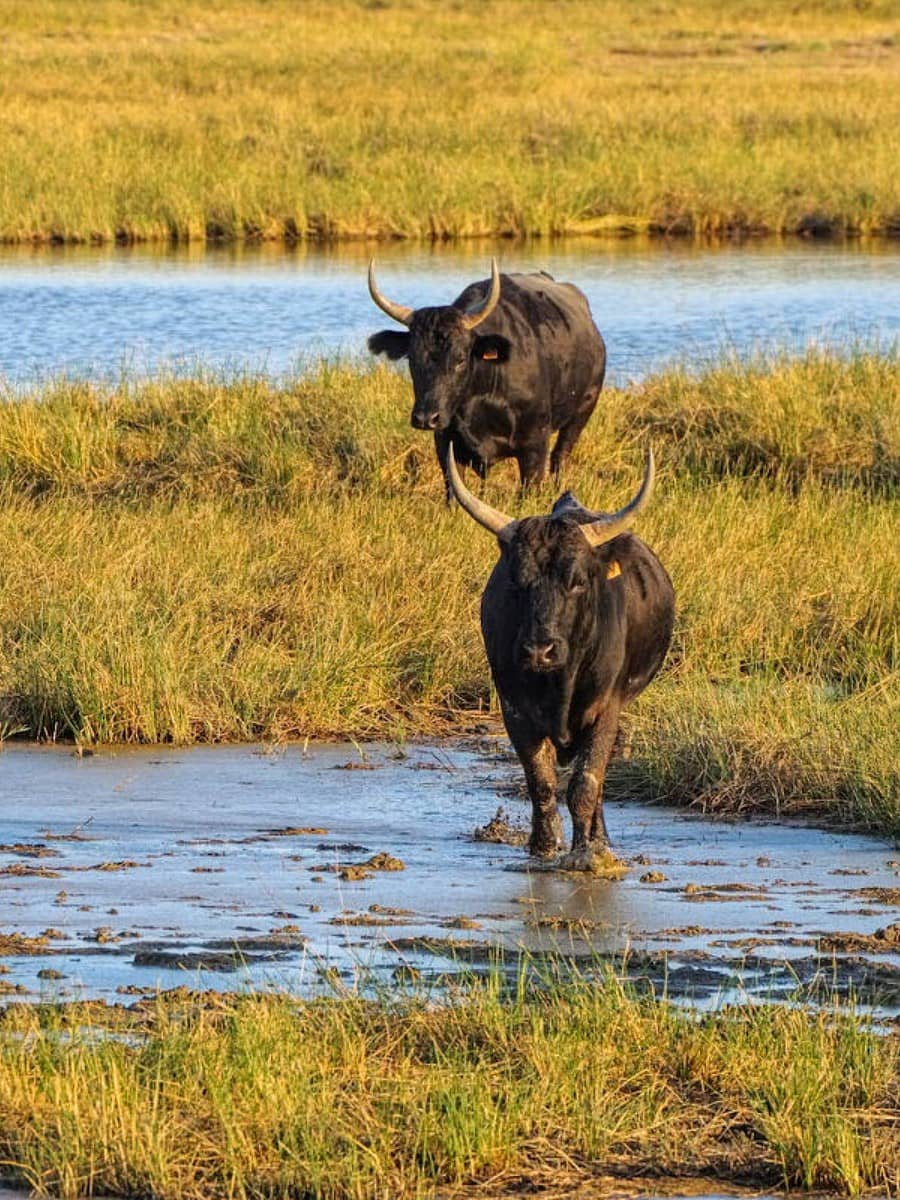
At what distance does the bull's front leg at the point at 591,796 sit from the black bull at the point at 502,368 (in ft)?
15.5

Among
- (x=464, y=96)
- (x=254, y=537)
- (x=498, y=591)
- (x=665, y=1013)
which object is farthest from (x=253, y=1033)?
(x=464, y=96)

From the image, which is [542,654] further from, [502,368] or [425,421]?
[502,368]

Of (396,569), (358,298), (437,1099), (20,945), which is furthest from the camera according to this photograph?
(358,298)

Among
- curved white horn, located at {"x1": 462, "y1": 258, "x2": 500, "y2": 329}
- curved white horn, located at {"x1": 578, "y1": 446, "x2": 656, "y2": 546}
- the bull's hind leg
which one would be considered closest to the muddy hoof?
curved white horn, located at {"x1": 578, "y1": 446, "x2": 656, "y2": 546}

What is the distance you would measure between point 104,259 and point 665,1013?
20.3m

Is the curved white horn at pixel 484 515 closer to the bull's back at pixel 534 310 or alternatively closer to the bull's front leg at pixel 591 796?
the bull's front leg at pixel 591 796

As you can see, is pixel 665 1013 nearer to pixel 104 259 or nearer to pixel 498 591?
pixel 498 591

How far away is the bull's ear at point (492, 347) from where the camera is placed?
11.8 m

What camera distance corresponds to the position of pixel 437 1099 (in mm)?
4461

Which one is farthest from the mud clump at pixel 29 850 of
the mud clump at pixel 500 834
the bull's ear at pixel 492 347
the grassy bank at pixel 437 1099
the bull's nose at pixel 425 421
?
the bull's ear at pixel 492 347

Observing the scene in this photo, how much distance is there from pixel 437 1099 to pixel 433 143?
83.4ft

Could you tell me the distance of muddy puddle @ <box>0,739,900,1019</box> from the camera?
17.9 feet

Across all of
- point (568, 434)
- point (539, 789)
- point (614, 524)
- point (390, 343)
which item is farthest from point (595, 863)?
point (568, 434)

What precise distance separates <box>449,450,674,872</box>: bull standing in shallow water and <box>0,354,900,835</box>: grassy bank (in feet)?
2.30
